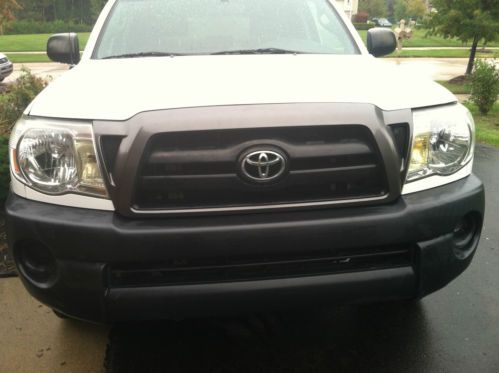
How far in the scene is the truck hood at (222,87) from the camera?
2.02 meters

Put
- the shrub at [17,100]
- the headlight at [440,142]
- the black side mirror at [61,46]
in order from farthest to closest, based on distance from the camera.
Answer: the shrub at [17,100] → the black side mirror at [61,46] → the headlight at [440,142]

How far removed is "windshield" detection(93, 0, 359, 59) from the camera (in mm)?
3145

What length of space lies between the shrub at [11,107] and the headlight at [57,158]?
1931 mm

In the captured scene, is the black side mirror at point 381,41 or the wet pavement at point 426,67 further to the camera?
the wet pavement at point 426,67

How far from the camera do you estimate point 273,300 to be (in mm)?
2004

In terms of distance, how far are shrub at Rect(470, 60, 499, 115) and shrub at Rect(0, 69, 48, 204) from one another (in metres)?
7.08

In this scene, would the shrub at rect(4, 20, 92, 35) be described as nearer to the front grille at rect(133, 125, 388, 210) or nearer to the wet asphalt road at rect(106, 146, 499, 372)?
the wet asphalt road at rect(106, 146, 499, 372)

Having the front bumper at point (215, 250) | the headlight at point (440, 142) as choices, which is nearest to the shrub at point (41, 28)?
the front bumper at point (215, 250)

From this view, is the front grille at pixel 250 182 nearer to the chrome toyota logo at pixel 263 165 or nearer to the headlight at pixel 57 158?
the chrome toyota logo at pixel 263 165

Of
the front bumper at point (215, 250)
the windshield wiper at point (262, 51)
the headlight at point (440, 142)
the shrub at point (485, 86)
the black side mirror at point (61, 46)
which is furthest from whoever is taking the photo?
the shrub at point (485, 86)

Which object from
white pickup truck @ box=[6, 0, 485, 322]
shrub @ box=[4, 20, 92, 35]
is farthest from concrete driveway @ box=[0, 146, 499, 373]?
shrub @ box=[4, 20, 92, 35]

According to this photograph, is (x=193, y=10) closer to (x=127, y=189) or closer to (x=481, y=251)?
(x=127, y=189)

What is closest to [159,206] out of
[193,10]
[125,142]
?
[125,142]

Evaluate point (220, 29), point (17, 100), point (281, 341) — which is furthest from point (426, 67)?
point (281, 341)
